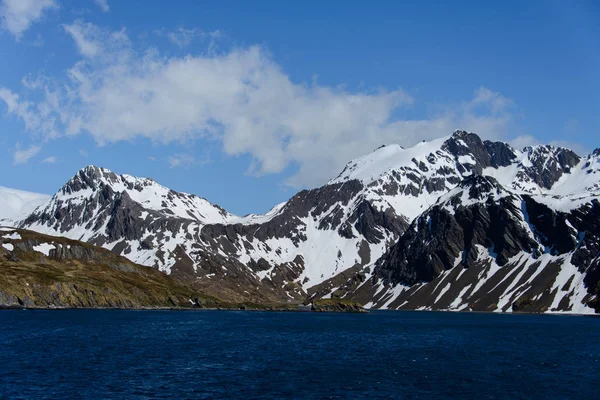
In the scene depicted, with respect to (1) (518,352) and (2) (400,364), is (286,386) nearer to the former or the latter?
(2) (400,364)

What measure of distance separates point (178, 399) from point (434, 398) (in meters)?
26.2

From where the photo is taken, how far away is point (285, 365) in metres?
89.9

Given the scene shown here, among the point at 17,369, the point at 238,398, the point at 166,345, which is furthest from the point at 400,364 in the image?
the point at 17,369

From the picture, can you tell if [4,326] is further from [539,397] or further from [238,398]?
[539,397]

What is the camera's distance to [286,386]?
2854 inches

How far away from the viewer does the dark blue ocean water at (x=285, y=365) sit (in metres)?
69.7

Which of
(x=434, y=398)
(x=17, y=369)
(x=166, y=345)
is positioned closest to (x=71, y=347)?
(x=166, y=345)

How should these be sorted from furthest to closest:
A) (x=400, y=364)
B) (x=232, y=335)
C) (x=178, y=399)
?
(x=232, y=335) < (x=400, y=364) < (x=178, y=399)

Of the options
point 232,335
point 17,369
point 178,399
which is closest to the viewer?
point 178,399

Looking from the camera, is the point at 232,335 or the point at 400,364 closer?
the point at 400,364

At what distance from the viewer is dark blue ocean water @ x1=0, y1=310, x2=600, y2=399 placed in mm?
69688

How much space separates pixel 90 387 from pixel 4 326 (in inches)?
3300

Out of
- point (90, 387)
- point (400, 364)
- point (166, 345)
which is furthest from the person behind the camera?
point (166, 345)

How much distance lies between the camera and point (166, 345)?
11375cm
